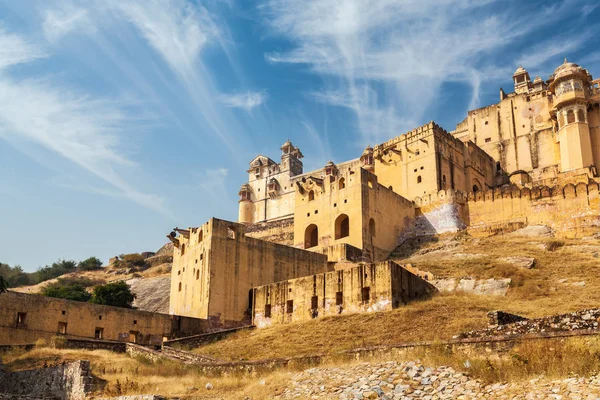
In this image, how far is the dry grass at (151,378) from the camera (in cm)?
1680

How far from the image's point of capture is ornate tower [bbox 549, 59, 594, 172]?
171 ft

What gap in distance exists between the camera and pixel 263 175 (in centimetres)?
9031

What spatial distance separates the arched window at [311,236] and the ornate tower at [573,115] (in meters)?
19.3

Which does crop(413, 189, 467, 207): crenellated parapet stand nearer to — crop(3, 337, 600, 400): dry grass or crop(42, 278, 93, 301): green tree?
crop(42, 278, 93, 301): green tree

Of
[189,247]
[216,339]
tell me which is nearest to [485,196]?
[189,247]

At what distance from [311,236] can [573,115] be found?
72.2 ft

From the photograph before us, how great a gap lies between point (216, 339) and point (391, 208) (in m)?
21.8

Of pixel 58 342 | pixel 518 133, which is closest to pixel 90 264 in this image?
pixel 518 133

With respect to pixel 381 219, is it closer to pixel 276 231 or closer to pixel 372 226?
pixel 372 226

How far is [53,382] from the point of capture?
19.1m

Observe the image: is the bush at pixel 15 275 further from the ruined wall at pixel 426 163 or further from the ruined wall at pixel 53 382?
the ruined wall at pixel 53 382

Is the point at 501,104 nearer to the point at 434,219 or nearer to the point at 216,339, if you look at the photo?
the point at 434,219

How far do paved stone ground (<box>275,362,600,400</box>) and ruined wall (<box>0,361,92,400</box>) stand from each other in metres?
5.65

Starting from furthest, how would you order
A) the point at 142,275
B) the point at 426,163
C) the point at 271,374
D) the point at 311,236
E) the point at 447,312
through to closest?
1. the point at 142,275
2. the point at 426,163
3. the point at 311,236
4. the point at 447,312
5. the point at 271,374
